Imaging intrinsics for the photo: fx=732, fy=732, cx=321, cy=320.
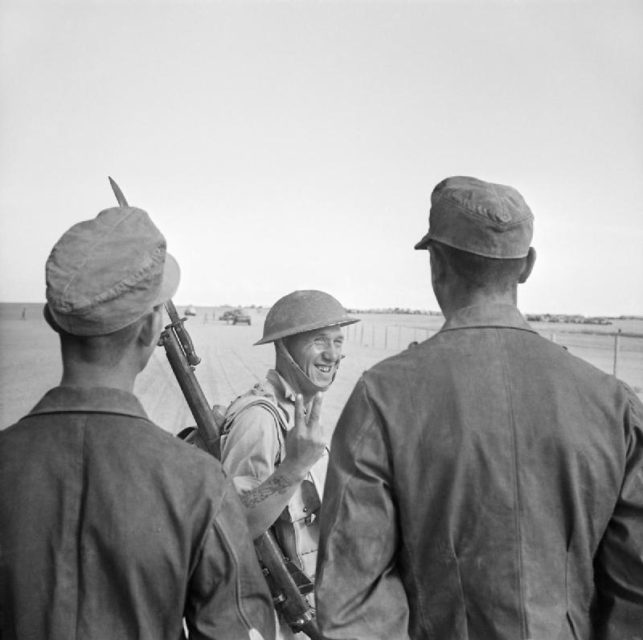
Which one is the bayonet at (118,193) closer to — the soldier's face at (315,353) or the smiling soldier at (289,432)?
the smiling soldier at (289,432)

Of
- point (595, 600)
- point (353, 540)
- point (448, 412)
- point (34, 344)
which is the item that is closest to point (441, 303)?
point (448, 412)

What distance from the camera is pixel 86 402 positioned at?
164 cm

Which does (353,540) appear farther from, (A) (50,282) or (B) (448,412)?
(A) (50,282)

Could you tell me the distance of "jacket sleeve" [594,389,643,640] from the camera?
1922 millimetres

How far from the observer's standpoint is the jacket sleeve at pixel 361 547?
1.90m

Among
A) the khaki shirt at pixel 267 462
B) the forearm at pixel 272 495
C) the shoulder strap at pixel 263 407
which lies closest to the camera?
Result: the forearm at pixel 272 495

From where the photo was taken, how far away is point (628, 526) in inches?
75.9

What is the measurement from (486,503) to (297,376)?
64.1 inches

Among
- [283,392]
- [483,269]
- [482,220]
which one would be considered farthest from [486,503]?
[283,392]

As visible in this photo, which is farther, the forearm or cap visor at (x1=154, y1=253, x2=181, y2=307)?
the forearm

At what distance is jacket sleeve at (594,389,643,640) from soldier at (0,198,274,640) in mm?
928

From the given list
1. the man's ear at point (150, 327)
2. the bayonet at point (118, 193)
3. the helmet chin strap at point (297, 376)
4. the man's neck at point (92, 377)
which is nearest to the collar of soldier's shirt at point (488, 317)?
the man's ear at point (150, 327)

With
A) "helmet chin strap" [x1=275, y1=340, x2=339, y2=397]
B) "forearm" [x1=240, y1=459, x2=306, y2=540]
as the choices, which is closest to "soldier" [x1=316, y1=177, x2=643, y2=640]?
"forearm" [x1=240, y1=459, x2=306, y2=540]

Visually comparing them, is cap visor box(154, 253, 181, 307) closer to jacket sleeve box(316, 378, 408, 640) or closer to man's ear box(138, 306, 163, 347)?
man's ear box(138, 306, 163, 347)
